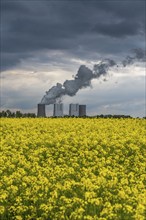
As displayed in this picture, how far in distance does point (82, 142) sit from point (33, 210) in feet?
28.1

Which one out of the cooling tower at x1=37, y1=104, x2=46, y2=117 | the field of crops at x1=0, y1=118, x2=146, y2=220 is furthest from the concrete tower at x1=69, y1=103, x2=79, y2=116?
the field of crops at x1=0, y1=118, x2=146, y2=220

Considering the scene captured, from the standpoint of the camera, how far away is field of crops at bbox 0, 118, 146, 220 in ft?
33.0

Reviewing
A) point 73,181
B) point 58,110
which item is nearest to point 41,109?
point 58,110

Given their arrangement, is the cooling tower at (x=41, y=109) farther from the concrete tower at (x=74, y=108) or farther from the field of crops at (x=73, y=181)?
the field of crops at (x=73, y=181)

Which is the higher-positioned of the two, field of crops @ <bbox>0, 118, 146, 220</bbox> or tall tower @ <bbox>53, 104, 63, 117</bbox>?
tall tower @ <bbox>53, 104, 63, 117</bbox>

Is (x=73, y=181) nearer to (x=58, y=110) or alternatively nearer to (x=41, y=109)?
(x=41, y=109)

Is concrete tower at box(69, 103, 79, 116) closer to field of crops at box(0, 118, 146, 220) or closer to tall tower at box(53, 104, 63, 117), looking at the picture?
tall tower at box(53, 104, 63, 117)

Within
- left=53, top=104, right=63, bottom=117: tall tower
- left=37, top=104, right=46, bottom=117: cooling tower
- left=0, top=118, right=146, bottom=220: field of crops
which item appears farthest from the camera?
left=53, top=104, right=63, bottom=117: tall tower

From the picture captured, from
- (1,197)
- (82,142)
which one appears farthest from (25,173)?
(82,142)

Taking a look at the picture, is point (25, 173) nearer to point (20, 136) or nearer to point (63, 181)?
point (63, 181)

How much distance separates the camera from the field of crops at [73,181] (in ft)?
33.0

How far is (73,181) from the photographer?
454 inches

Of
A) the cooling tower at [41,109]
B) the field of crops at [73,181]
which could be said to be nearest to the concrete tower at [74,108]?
the cooling tower at [41,109]

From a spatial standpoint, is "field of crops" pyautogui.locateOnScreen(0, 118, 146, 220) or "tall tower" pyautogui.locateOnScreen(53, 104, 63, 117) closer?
"field of crops" pyautogui.locateOnScreen(0, 118, 146, 220)
